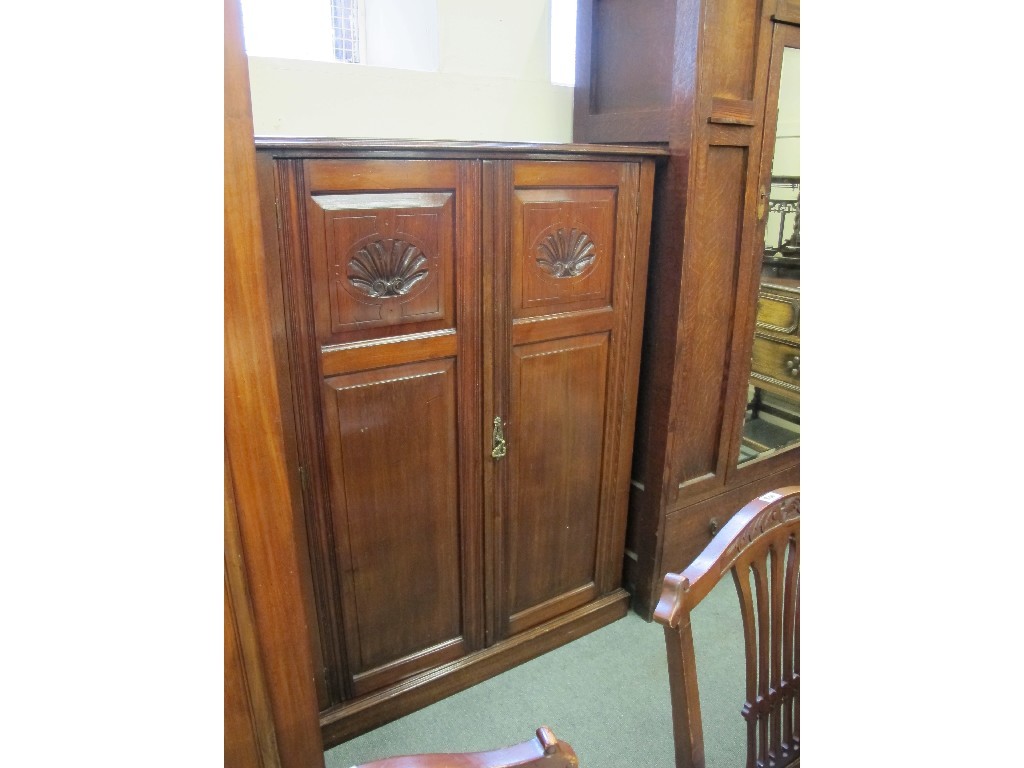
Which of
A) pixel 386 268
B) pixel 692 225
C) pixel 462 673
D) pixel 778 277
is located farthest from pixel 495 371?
pixel 778 277

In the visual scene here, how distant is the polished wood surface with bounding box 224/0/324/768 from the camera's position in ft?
2.41

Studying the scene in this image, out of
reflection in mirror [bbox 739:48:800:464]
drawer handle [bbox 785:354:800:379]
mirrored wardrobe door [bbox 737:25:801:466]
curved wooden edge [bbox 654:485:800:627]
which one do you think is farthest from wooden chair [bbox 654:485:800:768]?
drawer handle [bbox 785:354:800:379]

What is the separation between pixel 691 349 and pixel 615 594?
2.66 ft

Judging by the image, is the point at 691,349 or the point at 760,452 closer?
the point at 691,349

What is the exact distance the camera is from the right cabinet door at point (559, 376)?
55.8 inches

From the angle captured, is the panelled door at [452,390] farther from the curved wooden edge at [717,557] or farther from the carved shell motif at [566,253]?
the curved wooden edge at [717,557]

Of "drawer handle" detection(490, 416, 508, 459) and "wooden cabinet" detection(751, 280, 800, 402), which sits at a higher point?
"wooden cabinet" detection(751, 280, 800, 402)

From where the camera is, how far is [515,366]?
4.89 ft

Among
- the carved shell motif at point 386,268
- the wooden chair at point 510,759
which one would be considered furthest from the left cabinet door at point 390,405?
the wooden chair at point 510,759

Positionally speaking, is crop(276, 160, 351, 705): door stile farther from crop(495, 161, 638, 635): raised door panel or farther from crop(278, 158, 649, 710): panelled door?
crop(495, 161, 638, 635): raised door panel

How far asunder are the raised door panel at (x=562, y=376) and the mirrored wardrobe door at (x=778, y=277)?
0.46m

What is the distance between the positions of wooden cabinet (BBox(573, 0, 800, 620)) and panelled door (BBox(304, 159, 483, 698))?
0.56 m
